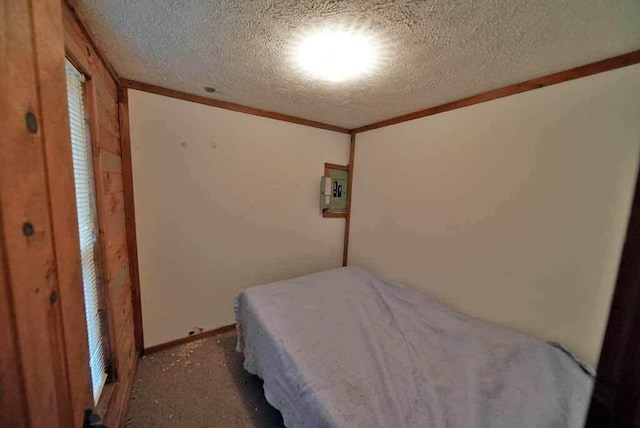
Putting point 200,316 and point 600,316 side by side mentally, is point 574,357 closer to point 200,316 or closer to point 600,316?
point 600,316

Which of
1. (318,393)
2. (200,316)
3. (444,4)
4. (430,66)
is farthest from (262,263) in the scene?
(444,4)

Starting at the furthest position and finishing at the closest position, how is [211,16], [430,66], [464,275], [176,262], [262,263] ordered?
[262,263] → [176,262] → [464,275] → [430,66] → [211,16]

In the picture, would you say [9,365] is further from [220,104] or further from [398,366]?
[220,104]

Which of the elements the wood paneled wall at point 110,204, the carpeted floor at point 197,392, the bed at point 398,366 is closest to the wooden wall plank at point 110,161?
the wood paneled wall at point 110,204

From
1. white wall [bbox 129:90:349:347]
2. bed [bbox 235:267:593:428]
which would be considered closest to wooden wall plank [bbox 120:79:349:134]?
white wall [bbox 129:90:349:347]

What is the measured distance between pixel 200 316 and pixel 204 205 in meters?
1.05

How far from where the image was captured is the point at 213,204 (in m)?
2.12

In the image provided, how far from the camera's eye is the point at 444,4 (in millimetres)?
929

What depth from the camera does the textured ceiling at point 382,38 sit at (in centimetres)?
96

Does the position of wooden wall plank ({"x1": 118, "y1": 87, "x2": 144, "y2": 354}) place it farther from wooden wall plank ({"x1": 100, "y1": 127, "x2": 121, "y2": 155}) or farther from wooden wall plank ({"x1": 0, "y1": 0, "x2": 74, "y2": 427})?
wooden wall plank ({"x1": 0, "y1": 0, "x2": 74, "y2": 427})

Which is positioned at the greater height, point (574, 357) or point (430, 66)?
point (430, 66)

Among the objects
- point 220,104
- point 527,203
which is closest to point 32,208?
point 220,104

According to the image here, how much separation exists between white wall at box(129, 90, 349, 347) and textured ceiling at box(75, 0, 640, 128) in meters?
0.41

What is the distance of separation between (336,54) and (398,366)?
1.80 meters
